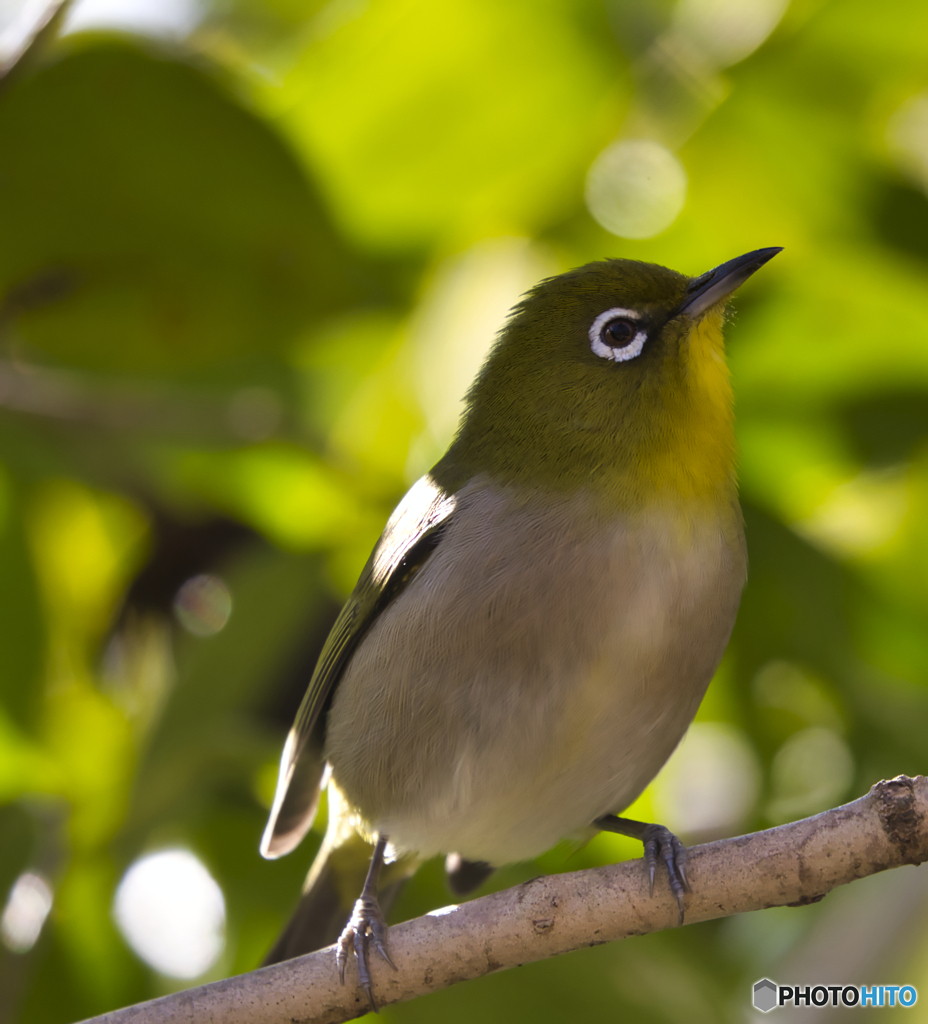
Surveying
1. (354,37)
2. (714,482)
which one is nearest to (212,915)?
(714,482)

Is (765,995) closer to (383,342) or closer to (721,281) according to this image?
(721,281)

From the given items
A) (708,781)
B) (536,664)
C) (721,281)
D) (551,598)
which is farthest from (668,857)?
(708,781)

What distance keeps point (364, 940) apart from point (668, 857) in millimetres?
690

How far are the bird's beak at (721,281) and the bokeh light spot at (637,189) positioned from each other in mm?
928

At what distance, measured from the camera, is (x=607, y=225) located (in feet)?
12.4

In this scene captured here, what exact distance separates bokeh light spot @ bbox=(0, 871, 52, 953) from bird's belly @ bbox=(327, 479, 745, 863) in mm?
1092

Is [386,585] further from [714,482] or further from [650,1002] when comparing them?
[650,1002]

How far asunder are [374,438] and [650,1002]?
1860 mm

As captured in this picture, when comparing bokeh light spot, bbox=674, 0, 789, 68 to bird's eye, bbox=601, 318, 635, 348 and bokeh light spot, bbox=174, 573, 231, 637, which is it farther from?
bokeh light spot, bbox=174, 573, 231, 637

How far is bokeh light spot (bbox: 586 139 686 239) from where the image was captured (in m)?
3.73

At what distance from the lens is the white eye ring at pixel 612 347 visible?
2.83 meters

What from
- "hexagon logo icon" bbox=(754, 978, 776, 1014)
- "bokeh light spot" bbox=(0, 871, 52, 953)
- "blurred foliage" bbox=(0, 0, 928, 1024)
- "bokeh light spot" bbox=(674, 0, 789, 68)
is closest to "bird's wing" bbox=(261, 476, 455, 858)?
"blurred foliage" bbox=(0, 0, 928, 1024)

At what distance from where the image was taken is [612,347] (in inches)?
112
